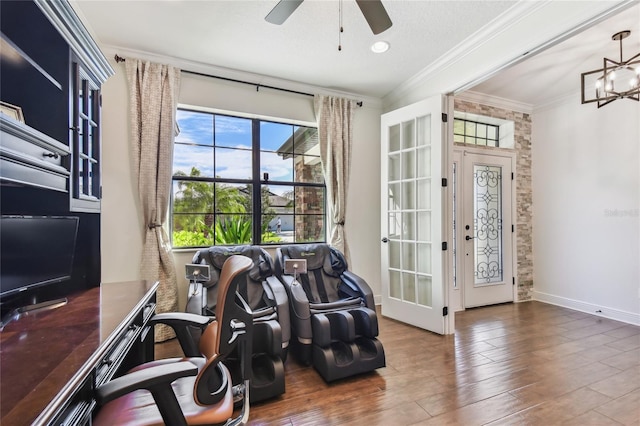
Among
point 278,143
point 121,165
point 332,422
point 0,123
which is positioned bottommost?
point 332,422

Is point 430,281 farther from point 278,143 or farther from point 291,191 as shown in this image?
point 278,143

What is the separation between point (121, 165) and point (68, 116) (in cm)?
148

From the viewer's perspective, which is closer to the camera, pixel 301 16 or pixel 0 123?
pixel 0 123

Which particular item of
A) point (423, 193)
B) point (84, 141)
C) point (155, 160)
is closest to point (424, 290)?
point (423, 193)

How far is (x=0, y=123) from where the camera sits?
94 cm

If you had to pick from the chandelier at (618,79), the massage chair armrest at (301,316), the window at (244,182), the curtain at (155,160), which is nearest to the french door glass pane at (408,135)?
the window at (244,182)

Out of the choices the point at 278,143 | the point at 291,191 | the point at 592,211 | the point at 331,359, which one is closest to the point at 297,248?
the point at 291,191

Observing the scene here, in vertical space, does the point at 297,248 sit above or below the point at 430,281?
above

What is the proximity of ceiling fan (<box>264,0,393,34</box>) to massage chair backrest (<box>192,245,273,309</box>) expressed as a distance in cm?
196

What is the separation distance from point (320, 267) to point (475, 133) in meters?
2.99

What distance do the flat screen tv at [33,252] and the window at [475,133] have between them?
13.7 feet

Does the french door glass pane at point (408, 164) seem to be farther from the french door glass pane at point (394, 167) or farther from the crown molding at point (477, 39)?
the crown molding at point (477, 39)

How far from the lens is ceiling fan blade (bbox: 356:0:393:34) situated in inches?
63.9

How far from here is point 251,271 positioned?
9.13 ft
